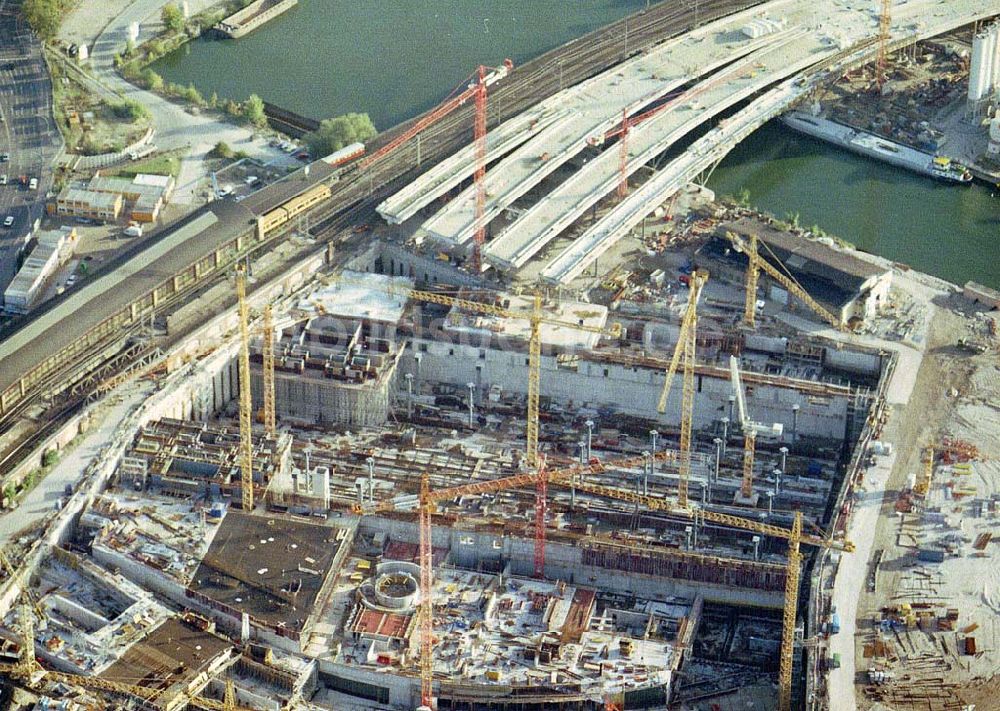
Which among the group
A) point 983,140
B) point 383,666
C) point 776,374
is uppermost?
point 983,140

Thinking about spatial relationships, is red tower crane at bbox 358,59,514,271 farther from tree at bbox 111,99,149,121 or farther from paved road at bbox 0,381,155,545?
paved road at bbox 0,381,155,545

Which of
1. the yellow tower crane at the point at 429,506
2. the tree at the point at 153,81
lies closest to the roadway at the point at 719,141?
the yellow tower crane at the point at 429,506

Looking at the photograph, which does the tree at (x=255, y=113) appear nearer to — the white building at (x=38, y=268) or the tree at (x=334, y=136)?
the tree at (x=334, y=136)

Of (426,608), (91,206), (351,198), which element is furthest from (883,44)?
(426,608)

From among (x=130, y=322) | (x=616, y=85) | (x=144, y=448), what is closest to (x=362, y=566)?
(x=144, y=448)

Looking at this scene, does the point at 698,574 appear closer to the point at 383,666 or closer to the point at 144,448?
the point at 383,666

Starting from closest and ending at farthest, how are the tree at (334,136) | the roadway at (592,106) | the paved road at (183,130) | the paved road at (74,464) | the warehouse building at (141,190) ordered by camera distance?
the paved road at (74,464)
the roadway at (592,106)
the warehouse building at (141,190)
the paved road at (183,130)
the tree at (334,136)
